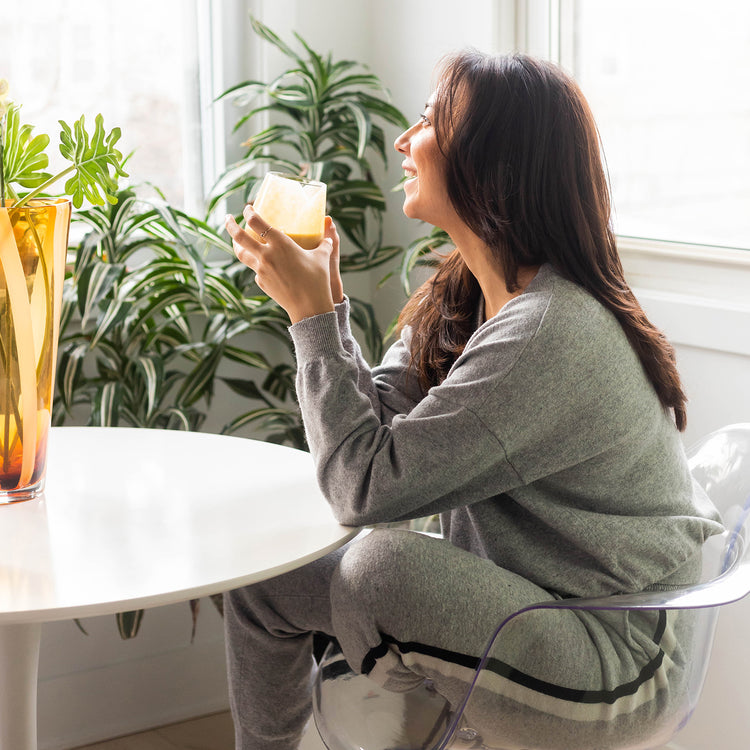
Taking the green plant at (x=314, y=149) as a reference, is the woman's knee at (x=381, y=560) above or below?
below

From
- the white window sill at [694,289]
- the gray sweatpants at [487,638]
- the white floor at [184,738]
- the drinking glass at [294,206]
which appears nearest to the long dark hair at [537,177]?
the drinking glass at [294,206]

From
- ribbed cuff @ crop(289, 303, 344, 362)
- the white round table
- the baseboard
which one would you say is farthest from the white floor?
ribbed cuff @ crop(289, 303, 344, 362)

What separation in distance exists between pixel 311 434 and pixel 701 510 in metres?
0.54

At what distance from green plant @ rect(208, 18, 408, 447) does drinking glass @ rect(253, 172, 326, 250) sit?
896 millimetres

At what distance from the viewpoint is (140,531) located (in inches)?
46.9

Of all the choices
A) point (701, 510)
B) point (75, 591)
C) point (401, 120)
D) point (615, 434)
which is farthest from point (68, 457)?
point (401, 120)

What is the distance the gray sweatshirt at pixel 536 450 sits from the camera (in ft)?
4.00

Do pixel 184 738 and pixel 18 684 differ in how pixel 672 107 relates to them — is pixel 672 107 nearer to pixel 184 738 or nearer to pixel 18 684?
pixel 18 684

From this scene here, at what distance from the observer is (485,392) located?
122 cm

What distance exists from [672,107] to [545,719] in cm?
125

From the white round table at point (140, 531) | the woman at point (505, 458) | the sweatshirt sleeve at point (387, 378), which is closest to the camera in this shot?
the white round table at point (140, 531)

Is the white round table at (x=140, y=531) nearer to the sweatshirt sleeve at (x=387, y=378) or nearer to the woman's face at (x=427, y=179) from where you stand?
the sweatshirt sleeve at (x=387, y=378)

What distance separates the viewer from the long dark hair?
1.33 metres

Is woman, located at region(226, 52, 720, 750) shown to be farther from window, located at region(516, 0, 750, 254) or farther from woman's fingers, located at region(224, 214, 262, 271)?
window, located at region(516, 0, 750, 254)
